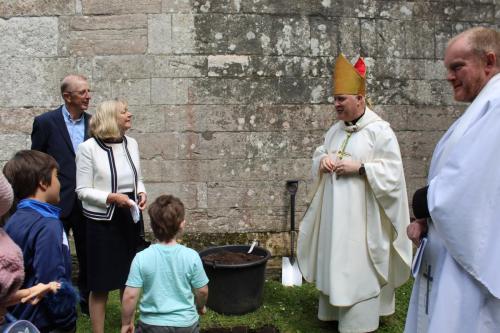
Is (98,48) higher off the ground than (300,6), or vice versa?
Result: (300,6)

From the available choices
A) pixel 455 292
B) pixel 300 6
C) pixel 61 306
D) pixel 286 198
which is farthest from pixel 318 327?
pixel 300 6

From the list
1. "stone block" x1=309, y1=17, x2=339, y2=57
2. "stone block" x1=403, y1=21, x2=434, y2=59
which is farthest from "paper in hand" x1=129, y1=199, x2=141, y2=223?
"stone block" x1=403, y1=21, x2=434, y2=59

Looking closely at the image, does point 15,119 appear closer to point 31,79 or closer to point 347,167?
point 31,79

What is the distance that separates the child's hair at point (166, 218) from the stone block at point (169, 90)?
8.07 ft

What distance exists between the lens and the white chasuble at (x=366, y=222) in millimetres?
3805

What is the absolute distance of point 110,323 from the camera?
4137 millimetres

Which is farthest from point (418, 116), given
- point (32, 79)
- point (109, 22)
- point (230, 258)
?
point (32, 79)

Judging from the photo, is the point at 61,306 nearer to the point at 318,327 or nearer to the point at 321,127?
the point at 318,327

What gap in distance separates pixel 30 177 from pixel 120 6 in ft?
10.1

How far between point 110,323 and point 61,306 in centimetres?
203

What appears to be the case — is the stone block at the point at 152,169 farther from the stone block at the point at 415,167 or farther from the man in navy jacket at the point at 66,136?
the stone block at the point at 415,167

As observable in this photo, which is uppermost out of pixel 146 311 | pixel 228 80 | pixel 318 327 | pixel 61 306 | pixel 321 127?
pixel 228 80

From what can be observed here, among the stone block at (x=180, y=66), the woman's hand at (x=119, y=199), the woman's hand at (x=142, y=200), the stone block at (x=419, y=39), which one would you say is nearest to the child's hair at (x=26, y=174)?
the woman's hand at (x=119, y=199)

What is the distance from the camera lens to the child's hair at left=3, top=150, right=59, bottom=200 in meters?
2.31
